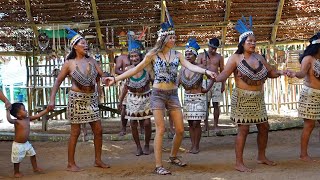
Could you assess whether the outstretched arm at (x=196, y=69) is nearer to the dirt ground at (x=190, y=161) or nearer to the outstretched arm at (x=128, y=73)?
the outstretched arm at (x=128, y=73)

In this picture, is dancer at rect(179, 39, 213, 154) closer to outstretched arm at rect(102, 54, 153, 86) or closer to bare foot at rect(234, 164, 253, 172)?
outstretched arm at rect(102, 54, 153, 86)

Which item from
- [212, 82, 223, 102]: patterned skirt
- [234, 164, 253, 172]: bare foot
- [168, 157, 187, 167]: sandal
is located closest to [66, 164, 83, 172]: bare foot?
[168, 157, 187, 167]: sandal

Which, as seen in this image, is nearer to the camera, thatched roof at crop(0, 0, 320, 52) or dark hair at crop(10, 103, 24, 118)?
dark hair at crop(10, 103, 24, 118)

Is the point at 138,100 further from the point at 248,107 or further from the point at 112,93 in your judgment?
the point at 112,93

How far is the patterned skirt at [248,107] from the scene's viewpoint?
19.3 feet

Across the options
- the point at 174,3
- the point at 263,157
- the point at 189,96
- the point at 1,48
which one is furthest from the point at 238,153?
the point at 1,48

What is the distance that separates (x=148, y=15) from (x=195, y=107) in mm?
4534

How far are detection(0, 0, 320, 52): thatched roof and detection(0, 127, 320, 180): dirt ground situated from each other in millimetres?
3276

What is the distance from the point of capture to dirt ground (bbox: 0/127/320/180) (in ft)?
18.4

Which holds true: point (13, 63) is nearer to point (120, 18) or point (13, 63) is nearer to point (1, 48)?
point (1, 48)

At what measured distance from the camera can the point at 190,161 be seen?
6543mm

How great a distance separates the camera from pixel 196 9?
1111cm

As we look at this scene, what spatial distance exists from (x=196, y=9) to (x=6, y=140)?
17.6 ft

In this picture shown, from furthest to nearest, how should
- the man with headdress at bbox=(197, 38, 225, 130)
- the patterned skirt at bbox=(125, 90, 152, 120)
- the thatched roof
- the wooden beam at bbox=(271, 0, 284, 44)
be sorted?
the wooden beam at bbox=(271, 0, 284, 44) → the thatched roof → the man with headdress at bbox=(197, 38, 225, 130) → the patterned skirt at bbox=(125, 90, 152, 120)
